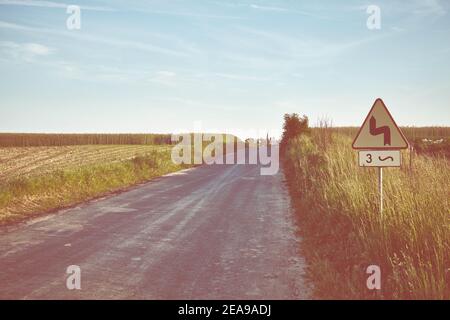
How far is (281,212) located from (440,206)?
4.74m

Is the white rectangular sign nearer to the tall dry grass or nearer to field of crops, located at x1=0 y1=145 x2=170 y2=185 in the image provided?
the tall dry grass

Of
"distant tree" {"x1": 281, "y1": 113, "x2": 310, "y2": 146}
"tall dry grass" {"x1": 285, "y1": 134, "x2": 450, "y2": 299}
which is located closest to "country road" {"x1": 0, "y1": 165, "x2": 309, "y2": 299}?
"tall dry grass" {"x1": 285, "y1": 134, "x2": 450, "y2": 299}

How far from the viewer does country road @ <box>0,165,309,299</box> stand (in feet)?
16.9

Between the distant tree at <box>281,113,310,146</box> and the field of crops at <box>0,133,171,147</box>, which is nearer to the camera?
the distant tree at <box>281,113,310,146</box>

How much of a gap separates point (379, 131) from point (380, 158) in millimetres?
503

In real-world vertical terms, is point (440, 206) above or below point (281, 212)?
above

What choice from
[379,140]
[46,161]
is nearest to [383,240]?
[379,140]

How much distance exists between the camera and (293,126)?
3912cm

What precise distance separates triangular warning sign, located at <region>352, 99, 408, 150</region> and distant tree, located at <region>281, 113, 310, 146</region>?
3076 centimetres

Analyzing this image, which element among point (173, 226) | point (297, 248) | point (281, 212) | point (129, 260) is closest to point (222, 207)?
point (281, 212)

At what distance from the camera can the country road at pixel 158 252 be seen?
5.14 meters

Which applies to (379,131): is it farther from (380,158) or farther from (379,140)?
(380,158)
